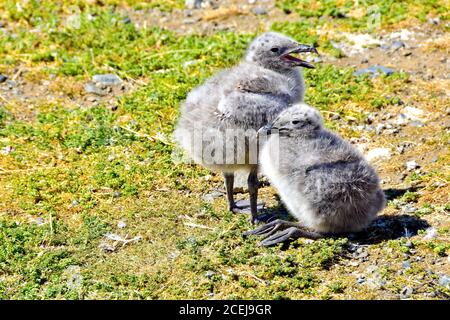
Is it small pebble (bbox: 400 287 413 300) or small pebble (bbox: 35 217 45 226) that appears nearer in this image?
small pebble (bbox: 400 287 413 300)

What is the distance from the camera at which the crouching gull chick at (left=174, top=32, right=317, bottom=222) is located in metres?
7.36

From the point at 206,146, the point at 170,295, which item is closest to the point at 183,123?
the point at 206,146

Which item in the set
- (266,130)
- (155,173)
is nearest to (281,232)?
(266,130)

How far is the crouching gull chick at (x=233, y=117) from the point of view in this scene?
7.36 meters

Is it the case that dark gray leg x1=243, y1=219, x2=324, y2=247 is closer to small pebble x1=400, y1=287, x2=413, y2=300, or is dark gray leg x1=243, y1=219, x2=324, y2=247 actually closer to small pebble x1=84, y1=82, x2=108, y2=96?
small pebble x1=400, y1=287, x2=413, y2=300

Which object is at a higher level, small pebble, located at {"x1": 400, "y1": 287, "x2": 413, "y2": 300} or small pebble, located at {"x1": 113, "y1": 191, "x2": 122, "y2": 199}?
small pebble, located at {"x1": 400, "y1": 287, "x2": 413, "y2": 300}

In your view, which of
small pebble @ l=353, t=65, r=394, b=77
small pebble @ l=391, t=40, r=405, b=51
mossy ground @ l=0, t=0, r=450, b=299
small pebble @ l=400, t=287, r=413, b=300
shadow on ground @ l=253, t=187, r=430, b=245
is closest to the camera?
small pebble @ l=400, t=287, r=413, b=300

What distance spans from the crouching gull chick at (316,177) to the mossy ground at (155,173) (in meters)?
0.19

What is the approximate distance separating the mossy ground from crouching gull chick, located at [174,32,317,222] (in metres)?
0.58

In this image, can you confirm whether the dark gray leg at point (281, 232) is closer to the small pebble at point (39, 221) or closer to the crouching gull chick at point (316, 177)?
the crouching gull chick at point (316, 177)

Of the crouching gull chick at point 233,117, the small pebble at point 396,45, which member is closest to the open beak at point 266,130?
the crouching gull chick at point 233,117

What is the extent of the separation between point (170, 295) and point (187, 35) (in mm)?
5654

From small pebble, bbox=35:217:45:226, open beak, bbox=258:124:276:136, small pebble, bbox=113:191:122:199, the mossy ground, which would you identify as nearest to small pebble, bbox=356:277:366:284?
the mossy ground
